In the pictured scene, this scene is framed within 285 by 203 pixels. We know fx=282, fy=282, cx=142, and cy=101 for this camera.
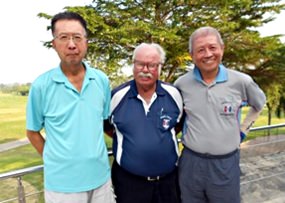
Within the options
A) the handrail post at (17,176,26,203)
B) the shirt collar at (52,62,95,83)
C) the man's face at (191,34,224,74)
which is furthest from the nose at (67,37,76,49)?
the handrail post at (17,176,26,203)

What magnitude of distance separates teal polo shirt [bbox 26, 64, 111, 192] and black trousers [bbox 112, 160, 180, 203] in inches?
11.4

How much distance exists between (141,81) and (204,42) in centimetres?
41

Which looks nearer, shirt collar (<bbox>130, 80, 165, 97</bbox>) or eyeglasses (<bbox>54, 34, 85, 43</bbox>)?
eyeglasses (<bbox>54, 34, 85, 43</bbox>)

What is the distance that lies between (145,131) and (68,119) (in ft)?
1.45

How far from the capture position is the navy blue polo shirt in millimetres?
1552

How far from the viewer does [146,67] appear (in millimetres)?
1586

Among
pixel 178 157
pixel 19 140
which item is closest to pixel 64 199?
pixel 178 157

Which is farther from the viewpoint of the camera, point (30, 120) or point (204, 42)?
point (204, 42)

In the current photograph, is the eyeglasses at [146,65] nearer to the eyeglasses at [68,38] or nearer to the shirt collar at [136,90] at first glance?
the shirt collar at [136,90]

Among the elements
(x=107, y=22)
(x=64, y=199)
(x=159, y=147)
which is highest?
(x=107, y=22)

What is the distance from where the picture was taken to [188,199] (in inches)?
64.7

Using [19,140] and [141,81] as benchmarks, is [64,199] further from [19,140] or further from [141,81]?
[19,140]

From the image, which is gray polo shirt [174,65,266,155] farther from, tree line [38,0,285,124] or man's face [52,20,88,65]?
tree line [38,0,285,124]

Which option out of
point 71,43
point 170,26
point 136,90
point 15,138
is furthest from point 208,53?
point 15,138
